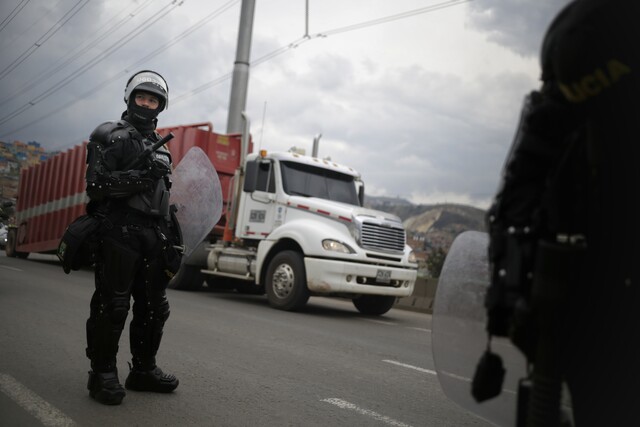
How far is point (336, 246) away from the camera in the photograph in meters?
8.91

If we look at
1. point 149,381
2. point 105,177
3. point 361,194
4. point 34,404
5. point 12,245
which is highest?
point 361,194

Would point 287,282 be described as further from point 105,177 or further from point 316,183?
point 105,177

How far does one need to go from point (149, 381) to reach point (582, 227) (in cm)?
314

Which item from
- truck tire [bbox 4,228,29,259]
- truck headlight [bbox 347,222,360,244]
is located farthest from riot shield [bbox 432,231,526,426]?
truck tire [bbox 4,228,29,259]

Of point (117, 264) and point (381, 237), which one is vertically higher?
point (381, 237)

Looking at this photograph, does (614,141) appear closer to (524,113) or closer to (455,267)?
(524,113)

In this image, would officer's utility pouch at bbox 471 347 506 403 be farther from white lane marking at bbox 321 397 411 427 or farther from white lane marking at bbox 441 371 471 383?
white lane marking at bbox 321 397 411 427

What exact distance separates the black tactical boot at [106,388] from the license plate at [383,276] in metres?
5.81

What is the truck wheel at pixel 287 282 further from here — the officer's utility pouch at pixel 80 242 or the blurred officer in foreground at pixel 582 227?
the blurred officer in foreground at pixel 582 227

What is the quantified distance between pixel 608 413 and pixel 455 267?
68 cm

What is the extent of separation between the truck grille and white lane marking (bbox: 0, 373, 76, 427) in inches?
228

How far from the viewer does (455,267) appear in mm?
2111

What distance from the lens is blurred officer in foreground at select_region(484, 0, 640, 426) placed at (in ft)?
4.93

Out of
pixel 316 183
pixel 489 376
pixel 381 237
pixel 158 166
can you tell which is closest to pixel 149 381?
pixel 158 166
